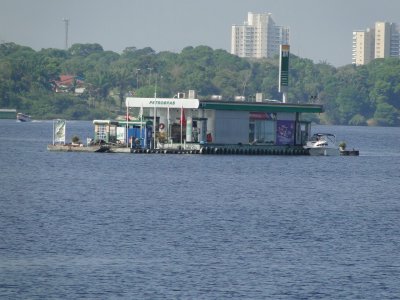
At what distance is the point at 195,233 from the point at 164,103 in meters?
66.4

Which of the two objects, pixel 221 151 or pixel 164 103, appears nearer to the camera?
pixel 221 151

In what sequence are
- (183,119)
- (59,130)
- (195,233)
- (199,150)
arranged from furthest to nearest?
(59,130)
(199,150)
(183,119)
(195,233)

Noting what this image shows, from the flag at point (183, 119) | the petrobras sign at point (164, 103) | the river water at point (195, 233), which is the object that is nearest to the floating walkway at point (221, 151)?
the flag at point (183, 119)

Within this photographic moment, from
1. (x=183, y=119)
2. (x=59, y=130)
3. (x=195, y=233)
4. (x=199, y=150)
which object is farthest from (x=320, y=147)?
(x=195, y=233)

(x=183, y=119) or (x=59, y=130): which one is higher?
(x=183, y=119)

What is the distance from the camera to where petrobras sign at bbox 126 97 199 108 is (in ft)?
447

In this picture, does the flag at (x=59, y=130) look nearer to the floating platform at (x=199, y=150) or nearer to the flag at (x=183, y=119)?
the floating platform at (x=199, y=150)

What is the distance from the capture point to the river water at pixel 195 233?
57.4 meters

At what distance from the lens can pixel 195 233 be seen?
72.6 m

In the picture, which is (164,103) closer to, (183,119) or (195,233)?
(183,119)

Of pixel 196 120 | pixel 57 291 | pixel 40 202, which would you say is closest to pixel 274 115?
pixel 196 120

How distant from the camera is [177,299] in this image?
54.4 meters

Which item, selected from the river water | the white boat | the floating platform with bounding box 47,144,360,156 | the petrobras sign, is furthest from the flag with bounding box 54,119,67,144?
the white boat

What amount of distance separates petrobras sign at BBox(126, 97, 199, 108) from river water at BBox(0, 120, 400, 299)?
44.0ft
